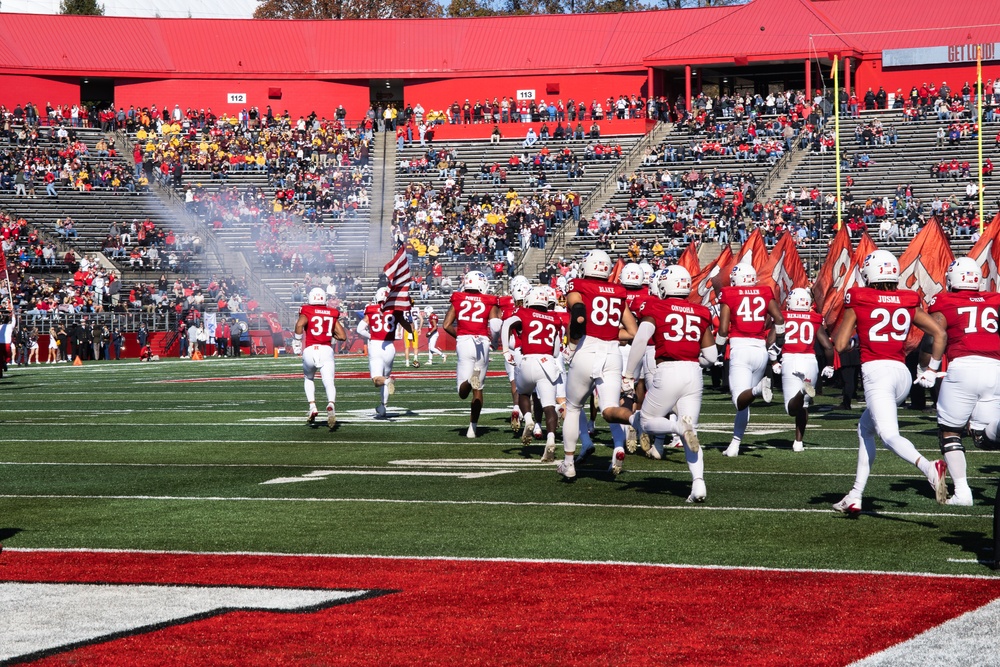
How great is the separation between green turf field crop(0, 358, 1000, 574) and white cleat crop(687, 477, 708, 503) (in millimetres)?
146

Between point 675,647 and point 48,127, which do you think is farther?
point 48,127

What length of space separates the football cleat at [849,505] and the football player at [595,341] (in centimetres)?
208

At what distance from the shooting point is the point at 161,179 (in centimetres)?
4575

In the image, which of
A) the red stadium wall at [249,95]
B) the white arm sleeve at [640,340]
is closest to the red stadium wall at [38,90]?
the red stadium wall at [249,95]

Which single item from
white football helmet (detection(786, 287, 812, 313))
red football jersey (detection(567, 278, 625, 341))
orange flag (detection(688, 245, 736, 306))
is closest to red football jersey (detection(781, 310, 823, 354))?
white football helmet (detection(786, 287, 812, 313))

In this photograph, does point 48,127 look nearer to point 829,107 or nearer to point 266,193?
point 266,193

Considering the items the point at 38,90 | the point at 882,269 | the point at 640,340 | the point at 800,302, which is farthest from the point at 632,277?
the point at 38,90

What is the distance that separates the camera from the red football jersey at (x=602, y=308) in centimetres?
1123

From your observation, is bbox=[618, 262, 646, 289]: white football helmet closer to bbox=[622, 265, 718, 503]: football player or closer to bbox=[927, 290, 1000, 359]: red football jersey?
bbox=[622, 265, 718, 503]: football player

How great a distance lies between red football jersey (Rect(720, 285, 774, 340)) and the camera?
1370 cm

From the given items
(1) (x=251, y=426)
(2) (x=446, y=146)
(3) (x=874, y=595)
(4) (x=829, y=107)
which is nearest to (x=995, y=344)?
(3) (x=874, y=595)

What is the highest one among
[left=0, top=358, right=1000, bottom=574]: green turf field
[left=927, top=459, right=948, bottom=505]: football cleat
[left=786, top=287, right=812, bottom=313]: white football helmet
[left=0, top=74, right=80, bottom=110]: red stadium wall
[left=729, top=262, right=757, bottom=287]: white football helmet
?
[left=0, top=74, right=80, bottom=110]: red stadium wall

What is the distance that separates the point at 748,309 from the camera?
13.7 m

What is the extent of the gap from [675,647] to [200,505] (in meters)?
5.63
